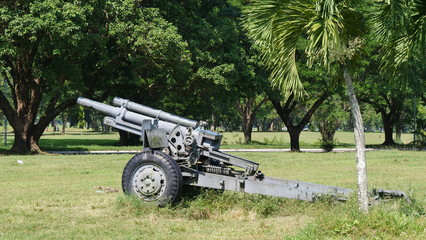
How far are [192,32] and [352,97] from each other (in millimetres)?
23813

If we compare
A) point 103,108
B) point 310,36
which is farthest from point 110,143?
point 310,36

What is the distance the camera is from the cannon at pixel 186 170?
1002cm

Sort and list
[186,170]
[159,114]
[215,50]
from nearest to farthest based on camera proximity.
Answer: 1. [186,170]
2. [159,114]
3. [215,50]

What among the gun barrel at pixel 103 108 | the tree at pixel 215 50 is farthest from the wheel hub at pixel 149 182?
the tree at pixel 215 50

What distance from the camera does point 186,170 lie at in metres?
10.6

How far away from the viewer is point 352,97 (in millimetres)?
8406

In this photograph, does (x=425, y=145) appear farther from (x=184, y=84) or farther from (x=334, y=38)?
(x=334, y=38)

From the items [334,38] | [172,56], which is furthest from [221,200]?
[172,56]

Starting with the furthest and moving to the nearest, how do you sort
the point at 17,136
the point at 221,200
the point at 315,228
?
the point at 17,136 < the point at 221,200 < the point at 315,228

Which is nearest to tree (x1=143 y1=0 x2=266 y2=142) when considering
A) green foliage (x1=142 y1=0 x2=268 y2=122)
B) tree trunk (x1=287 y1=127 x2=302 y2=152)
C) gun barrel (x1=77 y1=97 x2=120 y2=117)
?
green foliage (x1=142 y1=0 x2=268 y2=122)

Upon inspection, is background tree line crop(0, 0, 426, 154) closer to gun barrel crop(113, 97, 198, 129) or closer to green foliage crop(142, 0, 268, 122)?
green foliage crop(142, 0, 268, 122)

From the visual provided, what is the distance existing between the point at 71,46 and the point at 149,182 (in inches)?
635

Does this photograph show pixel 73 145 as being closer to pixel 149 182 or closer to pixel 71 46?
pixel 71 46

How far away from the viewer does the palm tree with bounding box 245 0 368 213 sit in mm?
8242
